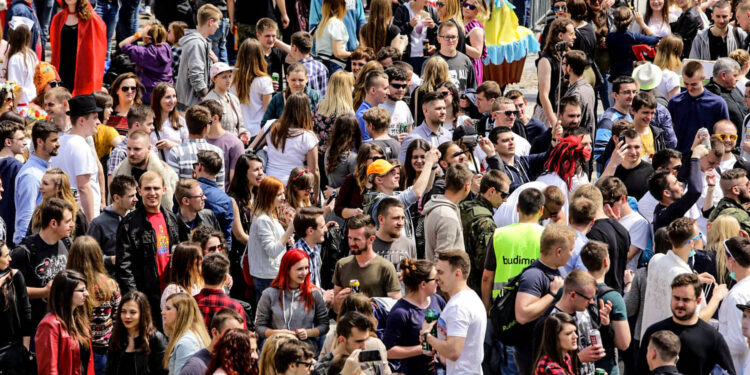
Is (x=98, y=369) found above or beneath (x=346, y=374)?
beneath

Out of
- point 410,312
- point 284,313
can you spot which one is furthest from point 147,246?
point 410,312

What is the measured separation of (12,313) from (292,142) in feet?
10.8

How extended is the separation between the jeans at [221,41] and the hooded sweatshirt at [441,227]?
677 centimetres

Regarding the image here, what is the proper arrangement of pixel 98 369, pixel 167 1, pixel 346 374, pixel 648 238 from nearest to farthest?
pixel 346 374, pixel 98 369, pixel 648 238, pixel 167 1

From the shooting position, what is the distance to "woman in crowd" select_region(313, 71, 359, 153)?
10.7 m

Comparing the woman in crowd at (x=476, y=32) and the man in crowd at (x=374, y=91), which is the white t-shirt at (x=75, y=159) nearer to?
the man in crowd at (x=374, y=91)

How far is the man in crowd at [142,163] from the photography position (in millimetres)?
8977

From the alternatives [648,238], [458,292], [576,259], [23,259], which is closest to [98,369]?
[23,259]

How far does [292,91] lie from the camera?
1112cm

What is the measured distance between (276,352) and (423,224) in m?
2.92

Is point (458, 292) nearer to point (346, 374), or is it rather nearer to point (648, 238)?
point (346, 374)

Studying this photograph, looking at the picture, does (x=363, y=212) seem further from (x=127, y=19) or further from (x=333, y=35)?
(x=127, y=19)

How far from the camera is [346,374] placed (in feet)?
20.5

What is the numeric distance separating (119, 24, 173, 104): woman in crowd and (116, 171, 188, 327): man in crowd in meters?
4.39
